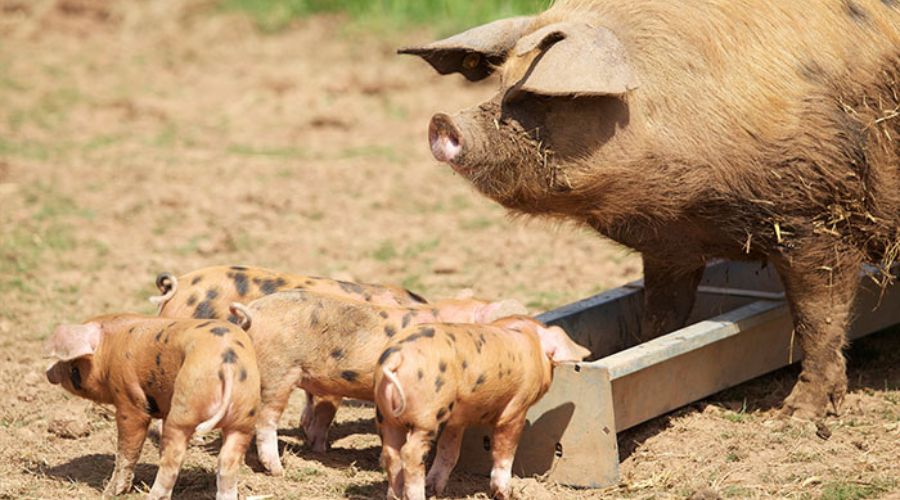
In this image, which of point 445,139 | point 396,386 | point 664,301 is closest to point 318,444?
point 396,386

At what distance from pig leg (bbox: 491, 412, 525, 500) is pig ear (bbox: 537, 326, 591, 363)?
265 mm

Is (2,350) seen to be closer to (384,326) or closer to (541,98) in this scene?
(384,326)

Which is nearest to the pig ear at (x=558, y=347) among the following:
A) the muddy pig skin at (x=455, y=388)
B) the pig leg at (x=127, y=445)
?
the muddy pig skin at (x=455, y=388)

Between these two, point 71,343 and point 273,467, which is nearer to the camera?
point 71,343

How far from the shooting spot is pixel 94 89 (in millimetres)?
12297

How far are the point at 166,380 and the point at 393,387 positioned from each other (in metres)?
0.77

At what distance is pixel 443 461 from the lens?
5.05 m

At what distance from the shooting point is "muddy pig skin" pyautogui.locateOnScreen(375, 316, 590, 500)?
4.60m

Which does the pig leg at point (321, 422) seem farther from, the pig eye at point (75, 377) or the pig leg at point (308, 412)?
the pig eye at point (75, 377)

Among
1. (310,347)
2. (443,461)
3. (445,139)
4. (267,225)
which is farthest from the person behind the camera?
(267,225)

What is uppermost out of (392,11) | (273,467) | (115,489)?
(115,489)

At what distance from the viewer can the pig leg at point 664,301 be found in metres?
6.18

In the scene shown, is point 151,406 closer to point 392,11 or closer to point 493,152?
point 493,152

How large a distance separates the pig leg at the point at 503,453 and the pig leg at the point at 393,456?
0.37 metres
